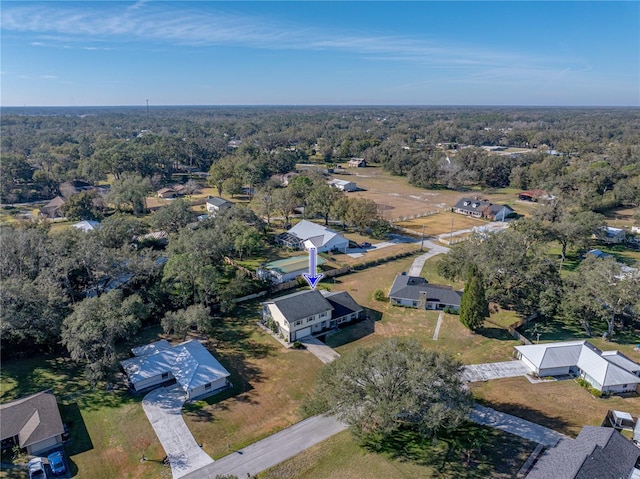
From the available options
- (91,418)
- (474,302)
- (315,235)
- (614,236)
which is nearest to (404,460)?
(474,302)

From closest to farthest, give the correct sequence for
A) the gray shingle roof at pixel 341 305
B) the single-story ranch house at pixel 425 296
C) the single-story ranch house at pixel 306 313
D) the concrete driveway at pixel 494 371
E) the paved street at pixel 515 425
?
1. the paved street at pixel 515 425
2. the concrete driveway at pixel 494 371
3. the single-story ranch house at pixel 306 313
4. the gray shingle roof at pixel 341 305
5. the single-story ranch house at pixel 425 296

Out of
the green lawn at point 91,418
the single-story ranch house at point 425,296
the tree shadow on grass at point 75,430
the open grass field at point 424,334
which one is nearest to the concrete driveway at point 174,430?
the green lawn at point 91,418

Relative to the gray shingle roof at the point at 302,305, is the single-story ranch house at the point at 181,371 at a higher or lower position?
lower

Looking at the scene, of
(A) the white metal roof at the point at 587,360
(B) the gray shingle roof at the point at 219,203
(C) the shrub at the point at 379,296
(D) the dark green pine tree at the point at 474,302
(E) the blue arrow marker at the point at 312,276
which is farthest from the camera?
(B) the gray shingle roof at the point at 219,203

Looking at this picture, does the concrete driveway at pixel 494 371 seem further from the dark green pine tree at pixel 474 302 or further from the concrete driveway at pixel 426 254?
the concrete driveway at pixel 426 254

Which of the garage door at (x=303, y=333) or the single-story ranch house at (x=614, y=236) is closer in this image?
the garage door at (x=303, y=333)

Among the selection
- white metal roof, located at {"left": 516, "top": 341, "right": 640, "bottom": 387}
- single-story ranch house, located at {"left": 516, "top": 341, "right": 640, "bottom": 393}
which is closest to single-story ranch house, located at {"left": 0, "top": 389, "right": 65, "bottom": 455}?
single-story ranch house, located at {"left": 516, "top": 341, "right": 640, "bottom": 393}
